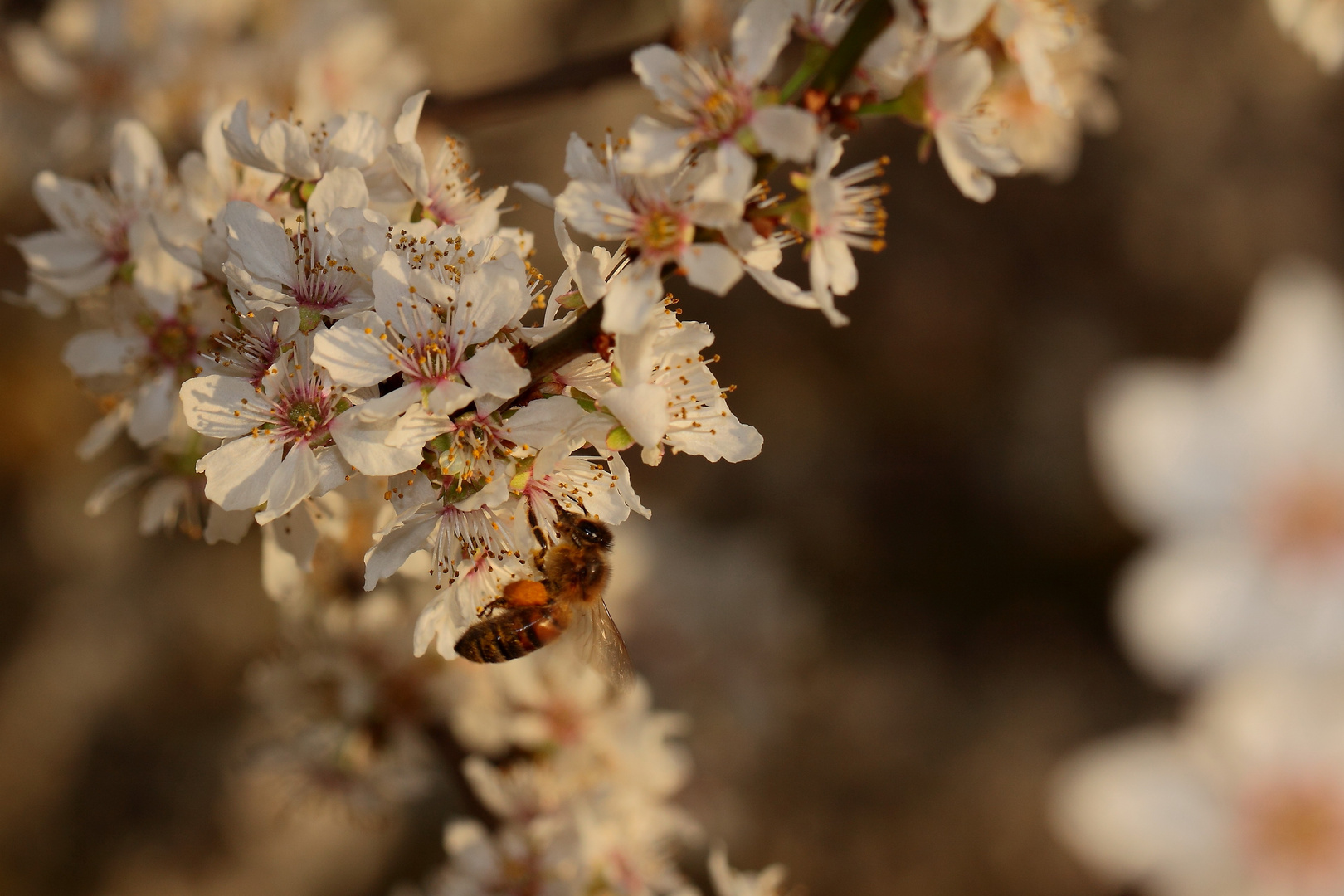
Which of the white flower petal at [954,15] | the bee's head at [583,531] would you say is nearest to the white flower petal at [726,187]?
the white flower petal at [954,15]

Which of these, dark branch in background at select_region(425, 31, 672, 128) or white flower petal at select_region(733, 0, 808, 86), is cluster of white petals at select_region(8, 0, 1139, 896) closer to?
white flower petal at select_region(733, 0, 808, 86)

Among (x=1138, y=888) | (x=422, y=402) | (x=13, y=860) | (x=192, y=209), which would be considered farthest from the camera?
(x=1138, y=888)

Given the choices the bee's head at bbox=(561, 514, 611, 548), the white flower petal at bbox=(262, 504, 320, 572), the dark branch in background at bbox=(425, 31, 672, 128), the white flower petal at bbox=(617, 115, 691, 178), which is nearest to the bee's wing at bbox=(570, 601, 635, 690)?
the bee's head at bbox=(561, 514, 611, 548)

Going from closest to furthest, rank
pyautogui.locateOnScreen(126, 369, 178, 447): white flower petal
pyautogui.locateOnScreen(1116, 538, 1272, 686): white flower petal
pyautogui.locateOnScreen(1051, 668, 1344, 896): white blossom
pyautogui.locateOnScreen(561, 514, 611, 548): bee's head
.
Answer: pyautogui.locateOnScreen(126, 369, 178, 447): white flower petal < pyautogui.locateOnScreen(561, 514, 611, 548): bee's head < pyautogui.locateOnScreen(1051, 668, 1344, 896): white blossom < pyautogui.locateOnScreen(1116, 538, 1272, 686): white flower petal

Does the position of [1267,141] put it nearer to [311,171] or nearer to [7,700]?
[311,171]

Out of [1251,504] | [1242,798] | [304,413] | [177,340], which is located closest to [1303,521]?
[1251,504]

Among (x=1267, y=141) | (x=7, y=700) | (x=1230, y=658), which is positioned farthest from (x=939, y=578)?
(x=7, y=700)
